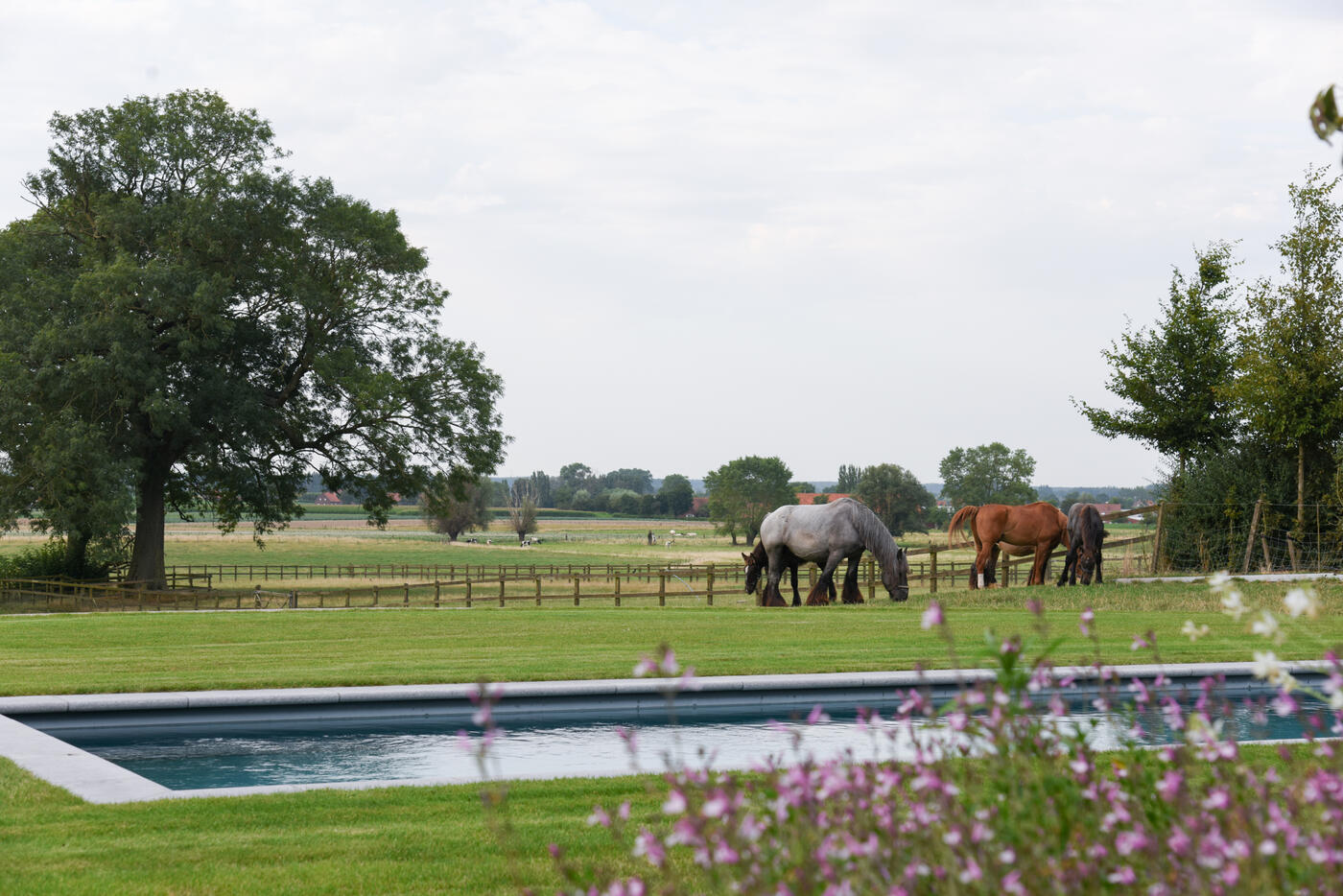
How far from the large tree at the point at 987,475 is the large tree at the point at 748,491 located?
70.0ft

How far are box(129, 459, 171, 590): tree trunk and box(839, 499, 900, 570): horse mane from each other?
778 inches

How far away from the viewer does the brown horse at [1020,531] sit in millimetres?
24922

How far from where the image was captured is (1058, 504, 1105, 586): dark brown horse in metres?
24.2

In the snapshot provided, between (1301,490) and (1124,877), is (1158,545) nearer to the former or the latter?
(1301,490)

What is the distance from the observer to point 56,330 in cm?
2850

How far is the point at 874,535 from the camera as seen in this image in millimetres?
22422

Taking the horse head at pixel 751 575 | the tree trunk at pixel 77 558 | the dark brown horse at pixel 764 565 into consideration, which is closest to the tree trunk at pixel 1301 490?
the dark brown horse at pixel 764 565

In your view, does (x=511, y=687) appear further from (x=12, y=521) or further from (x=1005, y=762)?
(x=12, y=521)

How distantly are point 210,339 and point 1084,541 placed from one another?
21.1 meters

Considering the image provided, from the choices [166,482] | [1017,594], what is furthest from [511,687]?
[166,482]

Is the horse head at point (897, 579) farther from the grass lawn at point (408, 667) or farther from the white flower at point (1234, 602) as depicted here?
the white flower at point (1234, 602)

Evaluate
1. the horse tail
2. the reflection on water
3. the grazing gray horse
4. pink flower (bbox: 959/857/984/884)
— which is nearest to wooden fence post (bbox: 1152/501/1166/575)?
the horse tail

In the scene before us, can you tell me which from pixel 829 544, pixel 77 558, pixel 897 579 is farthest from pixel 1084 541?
pixel 77 558

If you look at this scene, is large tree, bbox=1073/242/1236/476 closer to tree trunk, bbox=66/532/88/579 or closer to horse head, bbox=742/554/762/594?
horse head, bbox=742/554/762/594
